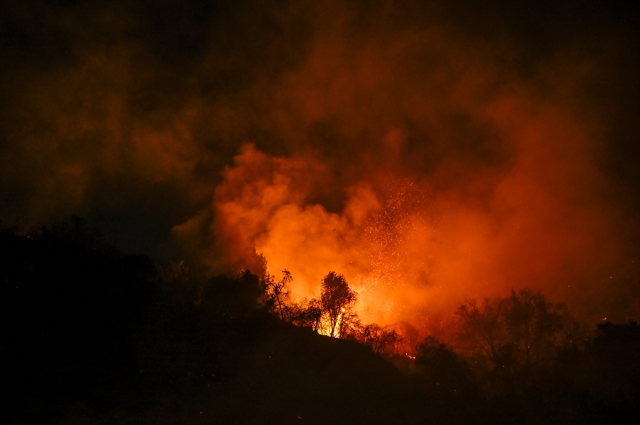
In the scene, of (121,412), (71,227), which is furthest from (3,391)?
(71,227)

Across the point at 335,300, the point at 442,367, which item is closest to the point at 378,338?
the point at 335,300

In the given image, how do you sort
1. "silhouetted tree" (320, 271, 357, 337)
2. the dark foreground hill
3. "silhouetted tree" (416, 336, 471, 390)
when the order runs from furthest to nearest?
1. "silhouetted tree" (320, 271, 357, 337)
2. "silhouetted tree" (416, 336, 471, 390)
3. the dark foreground hill

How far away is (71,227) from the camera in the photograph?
48875 mm

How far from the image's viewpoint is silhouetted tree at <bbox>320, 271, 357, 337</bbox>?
52625mm

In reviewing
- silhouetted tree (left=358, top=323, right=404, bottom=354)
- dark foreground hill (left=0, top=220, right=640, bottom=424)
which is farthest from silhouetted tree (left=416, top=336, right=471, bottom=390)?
silhouetted tree (left=358, top=323, right=404, bottom=354)

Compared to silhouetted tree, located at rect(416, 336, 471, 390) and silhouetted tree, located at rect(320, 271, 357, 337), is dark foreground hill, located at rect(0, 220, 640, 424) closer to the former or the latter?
silhouetted tree, located at rect(416, 336, 471, 390)

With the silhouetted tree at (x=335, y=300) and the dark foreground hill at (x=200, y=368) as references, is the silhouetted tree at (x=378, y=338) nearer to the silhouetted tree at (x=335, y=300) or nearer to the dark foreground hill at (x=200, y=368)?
the silhouetted tree at (x=335, y=300)

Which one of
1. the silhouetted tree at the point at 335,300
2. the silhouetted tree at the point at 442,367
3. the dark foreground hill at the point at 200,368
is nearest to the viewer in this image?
the dark foreground hill at the point at 200,368

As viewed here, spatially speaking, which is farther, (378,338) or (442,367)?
(378,338)

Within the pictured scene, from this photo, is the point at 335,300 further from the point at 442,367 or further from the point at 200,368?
the point at 200,368

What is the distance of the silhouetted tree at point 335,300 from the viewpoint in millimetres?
52625

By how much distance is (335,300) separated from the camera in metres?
53.1

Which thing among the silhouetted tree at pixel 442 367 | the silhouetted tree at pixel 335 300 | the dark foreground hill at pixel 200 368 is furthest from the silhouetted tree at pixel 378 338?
the dark foreground hill at pixel 200 368

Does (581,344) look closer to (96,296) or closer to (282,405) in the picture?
(282,405)
